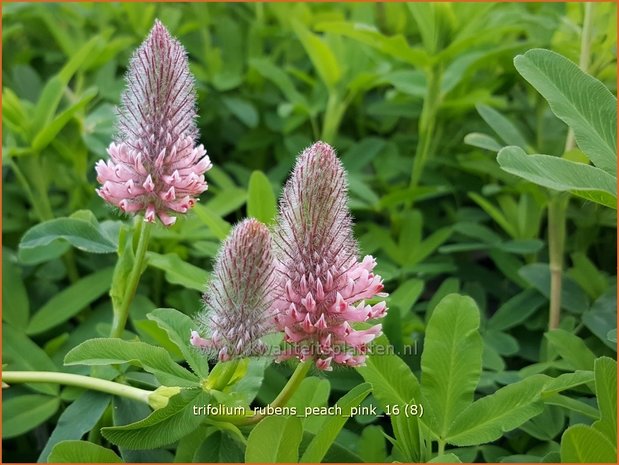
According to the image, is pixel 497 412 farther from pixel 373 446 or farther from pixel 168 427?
pixel 168 427

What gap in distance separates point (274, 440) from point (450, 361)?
0.74 ft

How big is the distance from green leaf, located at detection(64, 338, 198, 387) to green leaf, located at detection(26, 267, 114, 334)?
0.36 metres

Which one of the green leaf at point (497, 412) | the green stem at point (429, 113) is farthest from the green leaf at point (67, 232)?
the green stem at point (429, 113)

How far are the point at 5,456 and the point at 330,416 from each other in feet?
1.83

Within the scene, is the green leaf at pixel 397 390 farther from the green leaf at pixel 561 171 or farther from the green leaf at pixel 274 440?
the green leaf at pixel 561 171

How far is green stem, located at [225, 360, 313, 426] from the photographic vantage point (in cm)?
80

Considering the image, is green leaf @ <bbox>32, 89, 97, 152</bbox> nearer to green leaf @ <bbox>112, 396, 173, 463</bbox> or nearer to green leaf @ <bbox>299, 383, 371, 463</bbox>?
green leaf @ <bbox>112, 396, 173, 463</bbox>

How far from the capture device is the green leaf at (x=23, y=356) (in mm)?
1105

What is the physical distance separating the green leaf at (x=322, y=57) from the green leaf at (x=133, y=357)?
0.79 meters

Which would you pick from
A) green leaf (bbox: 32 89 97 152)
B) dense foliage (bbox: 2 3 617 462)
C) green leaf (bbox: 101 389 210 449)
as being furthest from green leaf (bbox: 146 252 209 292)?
green leaf (bbox: 32 89 97 152)

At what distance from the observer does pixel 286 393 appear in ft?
2.72

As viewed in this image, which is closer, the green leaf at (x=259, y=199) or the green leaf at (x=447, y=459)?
the green leaf at (x=447, y=459)

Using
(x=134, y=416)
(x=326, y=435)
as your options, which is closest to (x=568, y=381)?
(x=326, y=435)

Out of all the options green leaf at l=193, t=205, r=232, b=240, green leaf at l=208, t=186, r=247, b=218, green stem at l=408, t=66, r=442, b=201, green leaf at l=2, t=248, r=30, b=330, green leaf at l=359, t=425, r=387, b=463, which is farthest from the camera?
green stem at l=408, t=66, r=442, b=201
